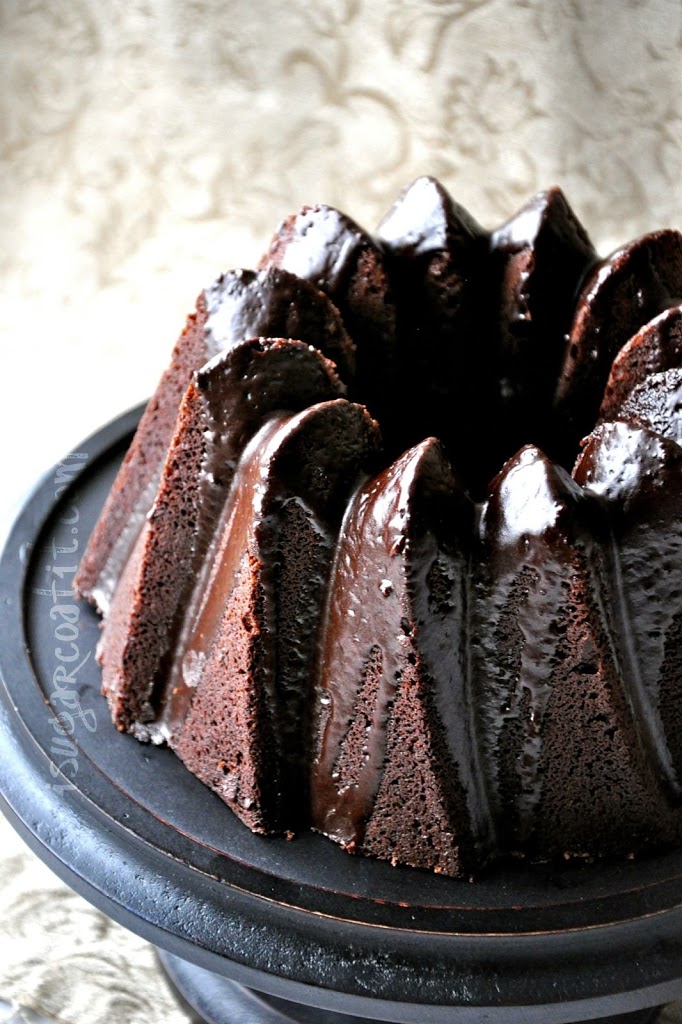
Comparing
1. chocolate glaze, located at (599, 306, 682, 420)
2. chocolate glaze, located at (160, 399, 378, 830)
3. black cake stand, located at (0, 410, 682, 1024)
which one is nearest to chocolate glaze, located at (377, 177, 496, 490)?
chocolate glaze, located at (599, 306, 682, 420)

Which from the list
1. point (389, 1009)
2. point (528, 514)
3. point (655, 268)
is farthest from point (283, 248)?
point (389, 1009)

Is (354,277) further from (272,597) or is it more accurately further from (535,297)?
(272,597)

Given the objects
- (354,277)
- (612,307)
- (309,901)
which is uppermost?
(354,277)

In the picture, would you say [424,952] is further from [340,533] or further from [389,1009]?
[340,533]

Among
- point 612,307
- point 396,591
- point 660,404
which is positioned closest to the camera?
point 396,591

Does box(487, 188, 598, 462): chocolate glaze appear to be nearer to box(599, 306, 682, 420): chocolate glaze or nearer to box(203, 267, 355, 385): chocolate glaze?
box(599, 306, 682, 420): chocolate glaze

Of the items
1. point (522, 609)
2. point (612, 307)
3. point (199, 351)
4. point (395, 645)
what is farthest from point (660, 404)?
point (199, 351)

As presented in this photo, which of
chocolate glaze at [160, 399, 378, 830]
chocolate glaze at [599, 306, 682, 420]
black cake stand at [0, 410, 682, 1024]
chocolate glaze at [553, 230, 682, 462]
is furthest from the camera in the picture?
chocolate glaze at [553, 230, 682, 462]
